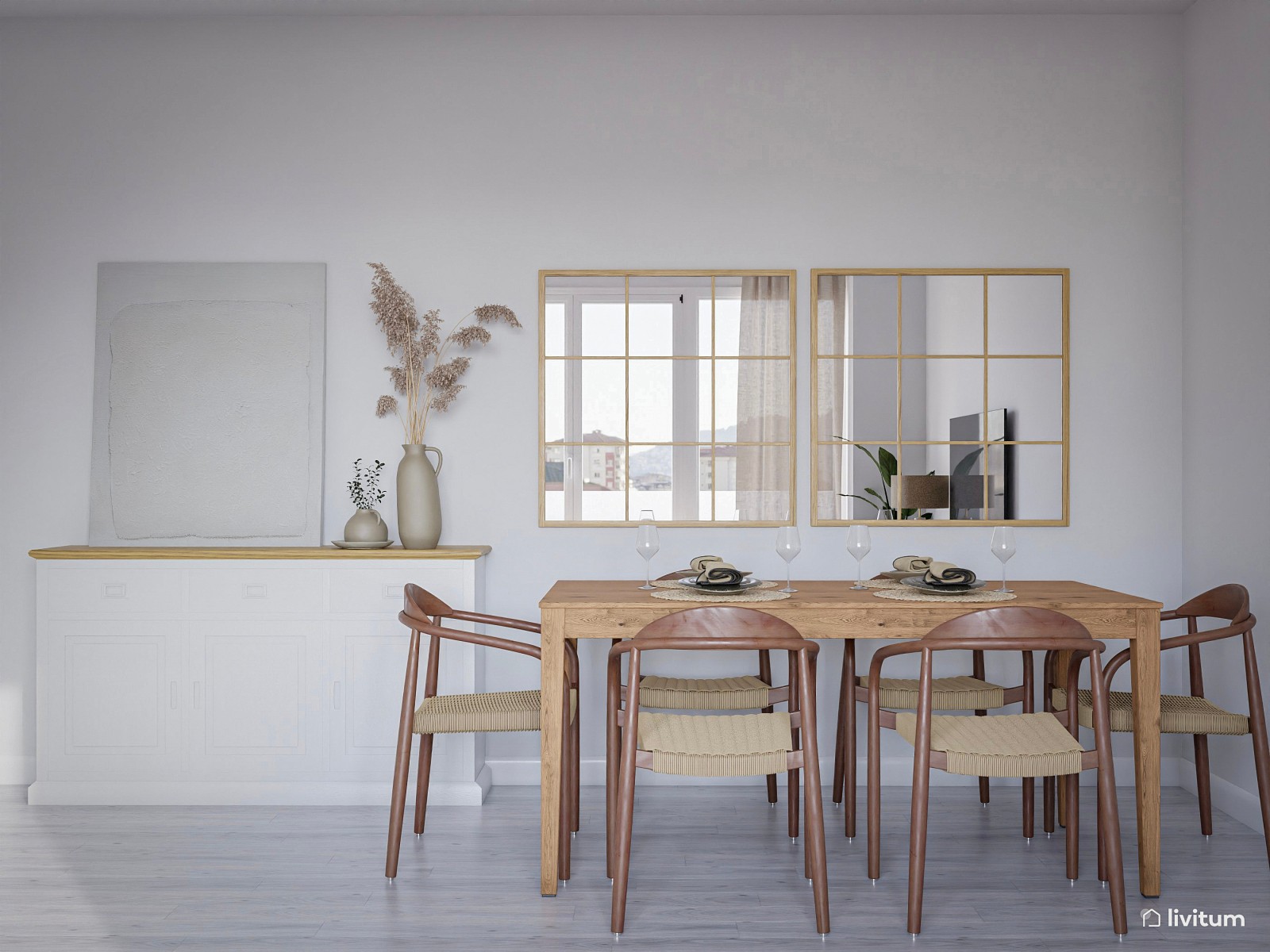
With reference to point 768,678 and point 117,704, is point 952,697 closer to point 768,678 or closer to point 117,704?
point 768,678

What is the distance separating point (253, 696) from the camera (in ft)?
12.1

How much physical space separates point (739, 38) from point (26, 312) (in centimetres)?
336

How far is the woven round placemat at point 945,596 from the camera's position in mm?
2935

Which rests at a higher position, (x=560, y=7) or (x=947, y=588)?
(x=560, y=7)

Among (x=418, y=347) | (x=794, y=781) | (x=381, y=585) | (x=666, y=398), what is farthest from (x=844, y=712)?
(x=418, y=347)

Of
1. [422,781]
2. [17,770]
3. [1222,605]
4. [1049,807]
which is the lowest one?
[17,770]

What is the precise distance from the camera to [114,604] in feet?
12.1

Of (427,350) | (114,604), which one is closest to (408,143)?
(427,350)

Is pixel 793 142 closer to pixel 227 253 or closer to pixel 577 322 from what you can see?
pixel 577 322

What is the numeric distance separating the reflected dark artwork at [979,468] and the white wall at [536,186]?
0.42 ft

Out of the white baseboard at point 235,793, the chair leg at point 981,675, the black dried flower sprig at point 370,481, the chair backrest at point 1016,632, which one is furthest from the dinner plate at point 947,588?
the black dried flower sprig at point 370,481

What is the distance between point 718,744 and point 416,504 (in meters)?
1.78

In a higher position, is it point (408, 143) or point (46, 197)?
point (408, 143)

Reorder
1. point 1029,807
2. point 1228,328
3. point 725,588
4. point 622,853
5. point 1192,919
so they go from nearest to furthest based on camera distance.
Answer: point 622,853 < point 1192,919 < point 725,588 < point 1029,807 < point 1228,328
